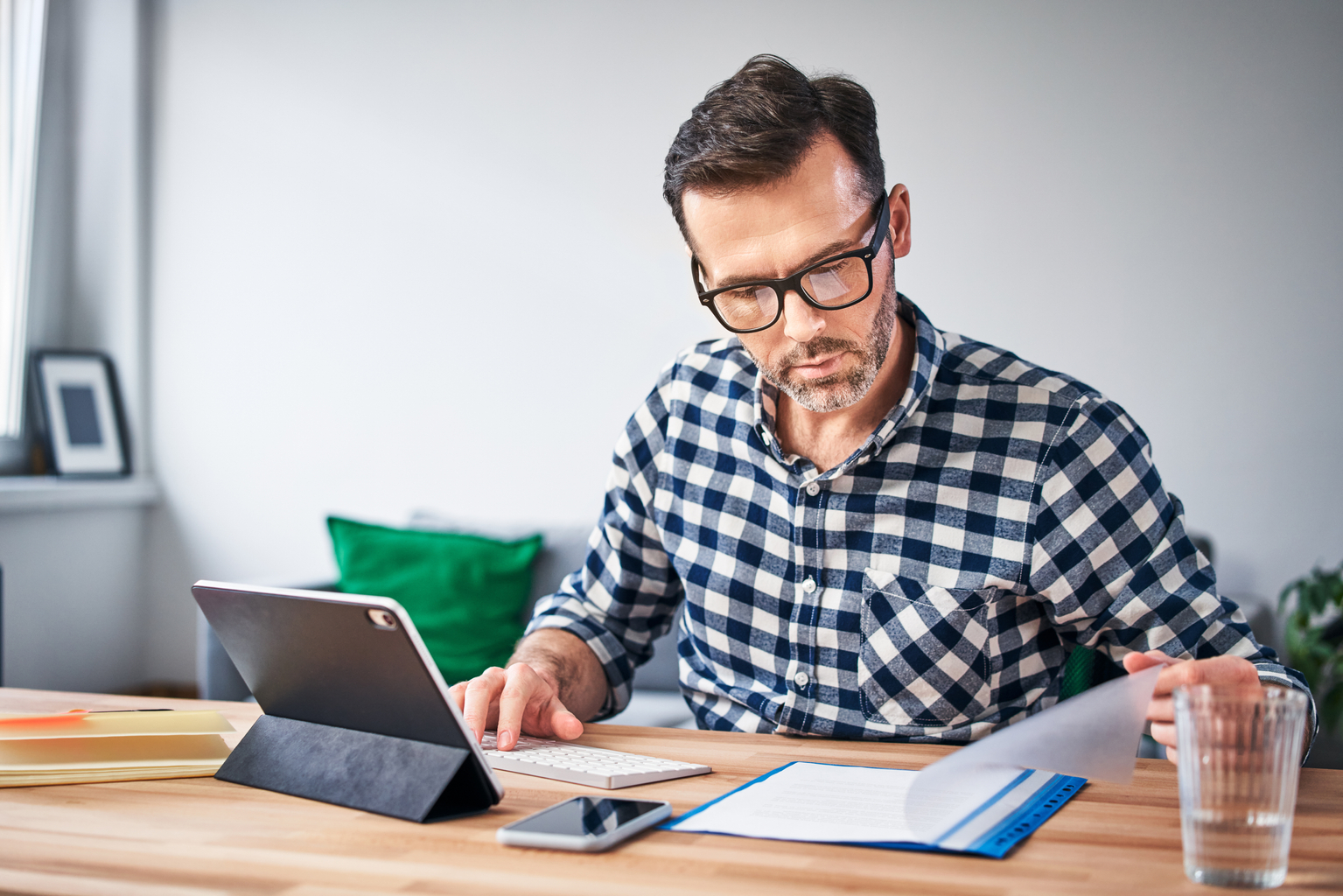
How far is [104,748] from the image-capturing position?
0.92m

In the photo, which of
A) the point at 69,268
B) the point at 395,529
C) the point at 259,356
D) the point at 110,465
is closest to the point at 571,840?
the point at 395,529

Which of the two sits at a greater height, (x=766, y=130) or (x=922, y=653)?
(x=766, y=130)

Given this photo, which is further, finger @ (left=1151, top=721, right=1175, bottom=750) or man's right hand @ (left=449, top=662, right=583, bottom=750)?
man's right hand @ (left=449, top=662, right=583, bottom=750)

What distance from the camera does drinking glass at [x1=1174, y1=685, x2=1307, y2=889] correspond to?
0.63 m

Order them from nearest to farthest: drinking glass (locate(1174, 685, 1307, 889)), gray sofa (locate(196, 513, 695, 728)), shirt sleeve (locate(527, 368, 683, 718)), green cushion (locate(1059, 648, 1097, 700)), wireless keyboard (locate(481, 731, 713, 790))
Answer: drinking glass (locate(1174, 685, 1307, 889)), wireless keyboard (locate(481, 731, 713, 790)), shirt sleeve (locate(527, 368, 683, 718)), green cushion (locate(1059, 648, 1097, 700)), gray sofa (locate(196, 513, 695, 728))

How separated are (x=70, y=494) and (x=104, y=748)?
2459 millimetres

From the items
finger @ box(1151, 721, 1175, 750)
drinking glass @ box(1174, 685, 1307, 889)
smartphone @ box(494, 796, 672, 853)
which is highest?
drinking glass @ box(1174, 685, 1307, 889)

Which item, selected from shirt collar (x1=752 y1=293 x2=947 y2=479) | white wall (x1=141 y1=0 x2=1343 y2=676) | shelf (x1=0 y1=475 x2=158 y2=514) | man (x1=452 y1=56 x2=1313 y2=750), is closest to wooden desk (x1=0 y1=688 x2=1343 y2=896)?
man (x1=452 y1=56 x2=1313 y2=750)

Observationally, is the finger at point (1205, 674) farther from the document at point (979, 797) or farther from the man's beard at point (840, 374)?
the man's beard at point (840, 374)

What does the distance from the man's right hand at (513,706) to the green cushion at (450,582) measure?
1.36 metres

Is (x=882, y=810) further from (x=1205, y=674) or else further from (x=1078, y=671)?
(x=1078, y=671)

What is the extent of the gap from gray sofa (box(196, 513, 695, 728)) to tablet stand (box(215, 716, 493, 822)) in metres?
1.35

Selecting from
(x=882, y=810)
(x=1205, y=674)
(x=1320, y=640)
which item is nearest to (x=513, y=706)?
(x=882, y=810)

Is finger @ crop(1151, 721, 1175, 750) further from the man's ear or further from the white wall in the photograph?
the white wall
